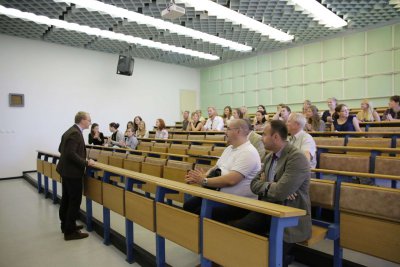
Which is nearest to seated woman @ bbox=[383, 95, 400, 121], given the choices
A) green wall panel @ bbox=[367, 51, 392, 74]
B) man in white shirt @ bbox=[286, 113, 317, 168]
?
green wall panel @ bbox=[367, 51, 392, 74]

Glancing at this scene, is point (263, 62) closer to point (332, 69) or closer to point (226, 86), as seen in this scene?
point (226, 86)

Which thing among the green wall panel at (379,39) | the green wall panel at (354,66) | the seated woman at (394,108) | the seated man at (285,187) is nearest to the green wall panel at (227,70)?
the green wall panel at (354,66)

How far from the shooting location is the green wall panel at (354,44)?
709 centimetres

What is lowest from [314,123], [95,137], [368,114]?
[95,137]

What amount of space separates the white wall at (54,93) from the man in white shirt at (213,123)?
336cm

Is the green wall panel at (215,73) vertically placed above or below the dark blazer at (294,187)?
above

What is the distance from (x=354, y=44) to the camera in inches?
283

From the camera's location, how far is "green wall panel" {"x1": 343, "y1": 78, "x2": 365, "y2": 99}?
7141 millimetres

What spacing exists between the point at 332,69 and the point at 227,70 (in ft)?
11.8

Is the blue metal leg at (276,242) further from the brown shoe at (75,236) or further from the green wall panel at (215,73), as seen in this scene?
the green wall panel at (215,73)

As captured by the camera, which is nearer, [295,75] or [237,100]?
[295,75]

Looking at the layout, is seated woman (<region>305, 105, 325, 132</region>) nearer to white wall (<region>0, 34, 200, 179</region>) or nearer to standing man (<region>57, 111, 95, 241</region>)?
standing man (<region>57, 111, 95, 241</region>)

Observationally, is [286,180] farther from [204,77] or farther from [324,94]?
[204,77]

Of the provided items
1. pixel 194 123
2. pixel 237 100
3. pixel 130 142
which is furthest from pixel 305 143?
pixel 237 100
